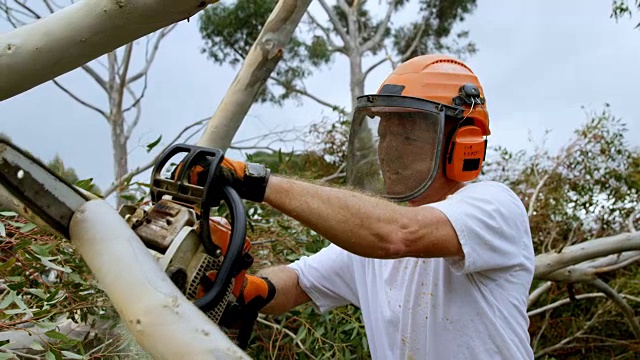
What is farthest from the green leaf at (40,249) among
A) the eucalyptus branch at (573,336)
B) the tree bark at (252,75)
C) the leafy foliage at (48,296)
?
the eucalyptus branch at (573,336)

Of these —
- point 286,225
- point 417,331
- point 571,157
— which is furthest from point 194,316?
point 571,157

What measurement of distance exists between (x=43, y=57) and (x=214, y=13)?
18.4 m

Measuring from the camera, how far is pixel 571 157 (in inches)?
320

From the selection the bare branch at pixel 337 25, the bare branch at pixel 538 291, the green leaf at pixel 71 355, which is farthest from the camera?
the bare branch at pixel 337 25

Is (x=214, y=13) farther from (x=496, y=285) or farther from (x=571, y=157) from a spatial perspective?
(x=496, y=285)

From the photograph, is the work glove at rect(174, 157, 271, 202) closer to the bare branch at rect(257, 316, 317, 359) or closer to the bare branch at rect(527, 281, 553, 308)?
the bare branch at rect(257, 316, 317, 359)

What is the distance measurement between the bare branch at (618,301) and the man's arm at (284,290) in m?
3.50

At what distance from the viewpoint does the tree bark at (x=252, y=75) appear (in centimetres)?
404

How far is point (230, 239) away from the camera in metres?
1.84

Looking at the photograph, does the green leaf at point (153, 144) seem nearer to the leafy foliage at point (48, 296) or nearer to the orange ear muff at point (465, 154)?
the leafy foliage at point (48, 296)

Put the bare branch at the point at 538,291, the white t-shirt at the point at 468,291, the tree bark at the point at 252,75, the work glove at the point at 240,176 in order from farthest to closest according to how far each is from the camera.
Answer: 1. the bare branch at the point at 538,291
2. the tree bark at the point at 252,75
3. the white t-shirt at the point at 468,291
4. the work glove at the point at 240,176

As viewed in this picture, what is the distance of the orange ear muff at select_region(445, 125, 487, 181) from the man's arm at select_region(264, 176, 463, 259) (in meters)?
0.43

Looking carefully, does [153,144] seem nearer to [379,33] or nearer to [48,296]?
[48,296]

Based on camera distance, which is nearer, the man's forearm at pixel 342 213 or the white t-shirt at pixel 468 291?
the man's forearm at pixel 342 213
